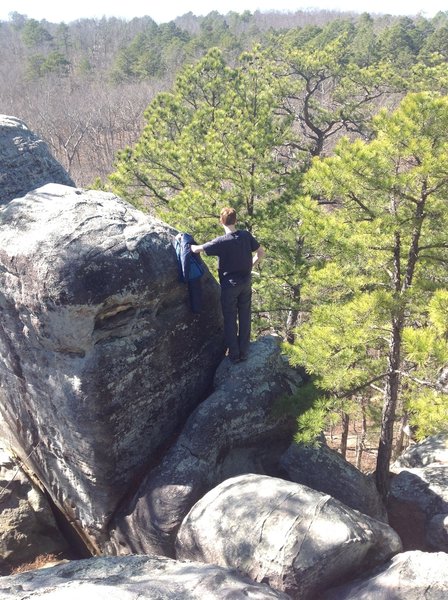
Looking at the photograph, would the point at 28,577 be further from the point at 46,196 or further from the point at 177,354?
the point at 46,196

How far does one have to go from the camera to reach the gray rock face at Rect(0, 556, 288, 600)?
155 inches

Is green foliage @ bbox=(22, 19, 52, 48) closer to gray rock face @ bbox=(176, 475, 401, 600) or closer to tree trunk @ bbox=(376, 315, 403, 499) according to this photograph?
tree trunk @ bbox=(376, 315, 403, 499)

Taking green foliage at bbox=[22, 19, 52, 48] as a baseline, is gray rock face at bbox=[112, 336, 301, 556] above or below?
below

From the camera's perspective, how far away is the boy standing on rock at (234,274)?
20.1 feet

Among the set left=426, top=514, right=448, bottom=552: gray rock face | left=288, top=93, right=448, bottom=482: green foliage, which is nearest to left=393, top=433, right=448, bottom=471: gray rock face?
left=426, top=514, right=448, bottom=552: gray rock face

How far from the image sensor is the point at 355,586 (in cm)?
463

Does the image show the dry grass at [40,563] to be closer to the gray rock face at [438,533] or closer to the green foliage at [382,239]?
the green foliage at [382,239]

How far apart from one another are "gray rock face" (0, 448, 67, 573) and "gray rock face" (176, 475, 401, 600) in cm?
261

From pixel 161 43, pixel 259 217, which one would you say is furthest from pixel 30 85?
pixel 259 217

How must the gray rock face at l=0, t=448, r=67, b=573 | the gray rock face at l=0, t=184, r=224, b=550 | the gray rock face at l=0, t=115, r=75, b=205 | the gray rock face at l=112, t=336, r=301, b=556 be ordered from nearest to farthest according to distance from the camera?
the gray rock face at l=0, t=184, r=224, b=550 → the gray rock face at l=112, t=336, r=301, b=556 → the gray rock face at l=0, t=115, r=75, b=205 → the gray rock face at l=0, t=448, r=67, b=573

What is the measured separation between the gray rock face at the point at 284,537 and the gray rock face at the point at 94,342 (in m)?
1.42

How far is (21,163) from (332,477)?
603cm

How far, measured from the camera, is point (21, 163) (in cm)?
660

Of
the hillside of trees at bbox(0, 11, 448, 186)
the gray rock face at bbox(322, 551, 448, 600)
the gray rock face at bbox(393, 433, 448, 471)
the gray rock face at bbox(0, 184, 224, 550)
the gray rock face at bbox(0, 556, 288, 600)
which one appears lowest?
the gray rock face at bbox(393, 433, 448, 471)
